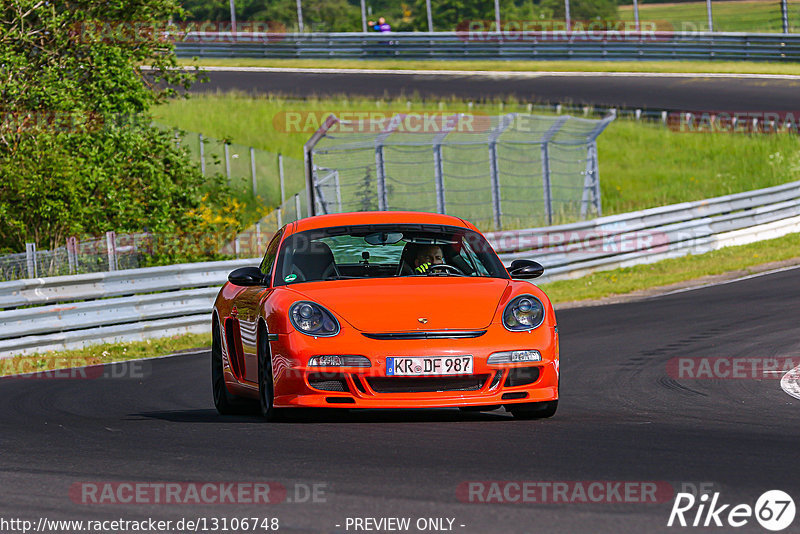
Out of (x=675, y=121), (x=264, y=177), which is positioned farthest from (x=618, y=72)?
(x=264, y=177)

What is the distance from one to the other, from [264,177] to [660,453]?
2238 centimetres

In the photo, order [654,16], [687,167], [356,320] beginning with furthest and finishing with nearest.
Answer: [654,16] → [687,167] → [356,320]

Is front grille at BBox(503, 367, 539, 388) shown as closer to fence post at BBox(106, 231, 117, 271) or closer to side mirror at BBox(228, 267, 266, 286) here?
side mirror at BBox(228, 267, 266, 286)

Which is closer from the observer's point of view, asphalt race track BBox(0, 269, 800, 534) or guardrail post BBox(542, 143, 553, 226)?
asphalt race track BBox(0, 269, 800, 534)

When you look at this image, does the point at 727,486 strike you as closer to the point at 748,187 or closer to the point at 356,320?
the point at 356,320

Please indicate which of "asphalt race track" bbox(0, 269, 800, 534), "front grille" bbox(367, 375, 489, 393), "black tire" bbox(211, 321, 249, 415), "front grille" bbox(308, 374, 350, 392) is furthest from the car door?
"front grille" bbox(367, 375, 489, 393)

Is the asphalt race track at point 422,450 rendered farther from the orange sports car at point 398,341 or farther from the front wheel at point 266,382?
the orange sports car at point 398,341

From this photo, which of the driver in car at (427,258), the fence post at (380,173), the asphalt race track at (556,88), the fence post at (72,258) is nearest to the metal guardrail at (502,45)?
the asphalt race track at (556,88)

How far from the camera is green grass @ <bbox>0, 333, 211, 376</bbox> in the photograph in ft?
49.0

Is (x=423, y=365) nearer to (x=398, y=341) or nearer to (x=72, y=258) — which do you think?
(x=398, y=341)

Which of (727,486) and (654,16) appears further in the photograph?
(654,16)

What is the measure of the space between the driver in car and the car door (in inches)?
38.0

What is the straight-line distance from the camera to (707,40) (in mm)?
41531

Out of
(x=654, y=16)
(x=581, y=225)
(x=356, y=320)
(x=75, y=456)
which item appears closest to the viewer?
(x=75, y=456)
